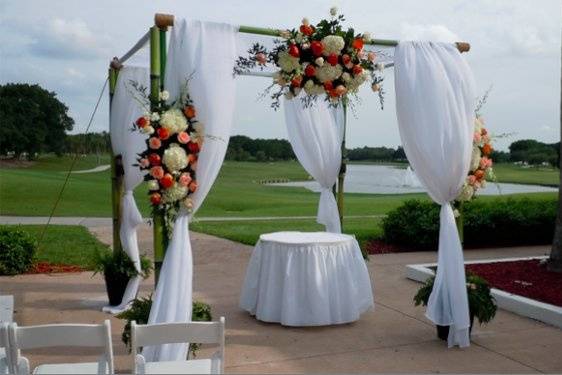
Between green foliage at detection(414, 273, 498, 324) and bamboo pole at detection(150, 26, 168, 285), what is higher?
bamboo pole at detection(150, 26, 168, 285)

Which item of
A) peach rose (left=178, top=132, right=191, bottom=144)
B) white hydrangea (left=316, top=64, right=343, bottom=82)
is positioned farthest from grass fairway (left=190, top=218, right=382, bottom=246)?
peach rose (left=178, top=132, right=191, bottom=144)

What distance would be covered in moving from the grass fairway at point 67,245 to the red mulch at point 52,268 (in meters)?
0.15

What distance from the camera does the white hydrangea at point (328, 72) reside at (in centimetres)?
582

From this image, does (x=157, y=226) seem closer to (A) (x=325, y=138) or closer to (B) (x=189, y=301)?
(B) (x=189, y=301)

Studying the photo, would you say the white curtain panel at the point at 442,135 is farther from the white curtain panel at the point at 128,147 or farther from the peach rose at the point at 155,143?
the white curtain panel at the point at 128,147

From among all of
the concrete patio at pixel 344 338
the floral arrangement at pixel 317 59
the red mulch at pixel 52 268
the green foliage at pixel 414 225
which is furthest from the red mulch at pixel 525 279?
the red mulch at pixel 52 268

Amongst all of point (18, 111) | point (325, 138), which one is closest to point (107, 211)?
point (325, 138)

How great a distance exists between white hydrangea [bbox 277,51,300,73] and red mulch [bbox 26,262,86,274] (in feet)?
19.5

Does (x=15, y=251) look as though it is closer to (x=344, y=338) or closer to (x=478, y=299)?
(x=344, y=338)

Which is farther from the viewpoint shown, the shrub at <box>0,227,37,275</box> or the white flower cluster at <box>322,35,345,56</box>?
the shrub at <box>0,227,37,275</box>

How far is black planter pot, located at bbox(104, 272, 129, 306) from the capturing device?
7.31m

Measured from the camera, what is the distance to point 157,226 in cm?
536

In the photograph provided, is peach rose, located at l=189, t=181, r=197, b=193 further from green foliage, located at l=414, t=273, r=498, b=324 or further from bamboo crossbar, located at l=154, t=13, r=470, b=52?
green foliage, located at l=414, t=273, r=498, b=324

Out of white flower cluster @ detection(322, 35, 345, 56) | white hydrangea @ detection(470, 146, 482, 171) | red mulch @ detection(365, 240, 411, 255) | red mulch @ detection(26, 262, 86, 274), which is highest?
white flower cluster @ detection(322, 35, 345, 56)
